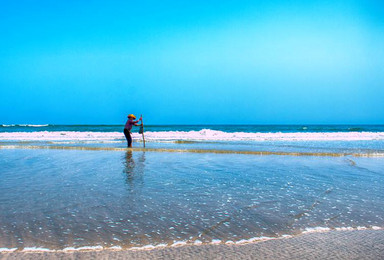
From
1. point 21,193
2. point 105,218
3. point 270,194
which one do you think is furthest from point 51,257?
point 270,194

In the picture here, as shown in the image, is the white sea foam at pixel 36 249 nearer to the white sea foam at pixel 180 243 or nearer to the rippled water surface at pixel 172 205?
the rippled water surface at pixel 172 205

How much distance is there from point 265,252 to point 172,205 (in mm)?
Answer: 2033

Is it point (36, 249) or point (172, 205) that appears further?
point (172, 205)

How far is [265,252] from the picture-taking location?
2.87 meters

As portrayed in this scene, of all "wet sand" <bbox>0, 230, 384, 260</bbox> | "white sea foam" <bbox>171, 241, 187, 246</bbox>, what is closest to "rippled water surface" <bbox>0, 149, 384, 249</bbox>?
"white sea foam" <bbox>171, 241, 187, 246</bbox>

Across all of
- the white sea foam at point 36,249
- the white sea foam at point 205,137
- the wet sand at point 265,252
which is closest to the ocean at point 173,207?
the white sea foam at point 36,249

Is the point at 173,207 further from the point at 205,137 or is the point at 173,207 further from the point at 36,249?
the point at 205,137

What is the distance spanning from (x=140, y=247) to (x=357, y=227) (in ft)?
8.50

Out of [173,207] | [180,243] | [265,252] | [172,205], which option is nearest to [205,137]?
[172,205]

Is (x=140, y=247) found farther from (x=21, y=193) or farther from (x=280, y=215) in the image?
(x=21, y=193)

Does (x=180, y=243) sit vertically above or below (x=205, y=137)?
below

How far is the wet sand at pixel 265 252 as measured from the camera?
275 centimetres

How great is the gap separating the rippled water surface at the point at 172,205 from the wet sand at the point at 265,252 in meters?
0.25

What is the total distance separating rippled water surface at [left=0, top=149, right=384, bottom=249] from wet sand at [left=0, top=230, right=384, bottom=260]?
0.25m
